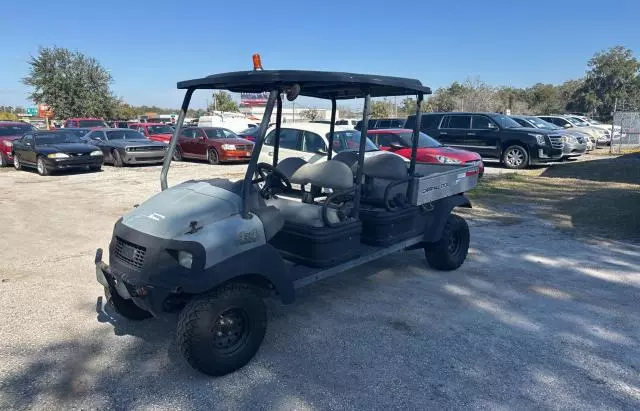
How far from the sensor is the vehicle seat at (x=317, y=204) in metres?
4.03

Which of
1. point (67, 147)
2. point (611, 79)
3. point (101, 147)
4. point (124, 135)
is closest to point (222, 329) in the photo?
point (67, 147)

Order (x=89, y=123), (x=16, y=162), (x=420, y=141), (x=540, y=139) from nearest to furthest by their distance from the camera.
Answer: (x=420, y=141), (x=540, y=139), (x=16, y=162), (x=89, y=123)

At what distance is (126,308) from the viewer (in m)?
3.91

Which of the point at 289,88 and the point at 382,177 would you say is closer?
the point at 289,88

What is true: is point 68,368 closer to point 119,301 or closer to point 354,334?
point 119,301

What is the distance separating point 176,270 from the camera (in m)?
3.09

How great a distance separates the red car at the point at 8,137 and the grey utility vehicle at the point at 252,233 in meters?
15.7

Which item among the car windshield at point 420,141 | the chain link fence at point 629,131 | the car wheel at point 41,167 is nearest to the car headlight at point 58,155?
the car wheel at point 41,167

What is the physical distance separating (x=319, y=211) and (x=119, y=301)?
1.78 m

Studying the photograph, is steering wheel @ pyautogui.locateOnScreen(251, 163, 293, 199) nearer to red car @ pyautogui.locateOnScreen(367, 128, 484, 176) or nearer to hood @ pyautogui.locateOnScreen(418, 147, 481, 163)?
red car @ pyautogui.locateOnScreen(367, 128, 484, 176)

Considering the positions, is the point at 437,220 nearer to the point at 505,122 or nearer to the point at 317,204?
the point at 317,204

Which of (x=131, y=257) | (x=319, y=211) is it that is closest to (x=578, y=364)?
(x=319, y=211)

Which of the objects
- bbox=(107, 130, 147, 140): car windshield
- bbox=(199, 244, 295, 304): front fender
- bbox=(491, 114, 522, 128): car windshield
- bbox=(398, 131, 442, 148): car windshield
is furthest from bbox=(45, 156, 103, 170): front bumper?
bbox=(199, 244, 295, 304): front fender

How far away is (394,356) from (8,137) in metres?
18.7
